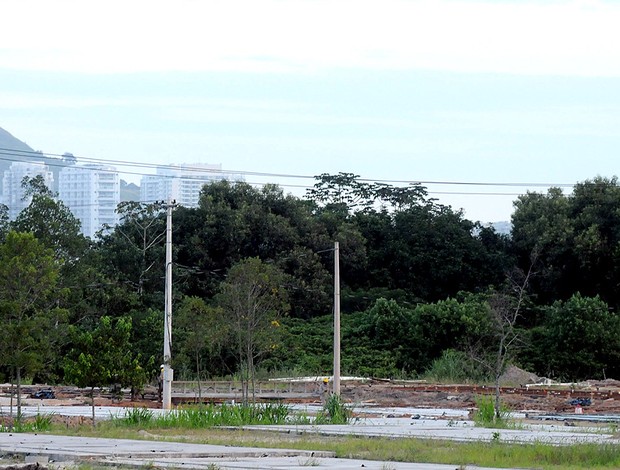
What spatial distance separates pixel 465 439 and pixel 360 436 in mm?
2284

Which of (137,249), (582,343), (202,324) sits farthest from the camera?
(137,249)

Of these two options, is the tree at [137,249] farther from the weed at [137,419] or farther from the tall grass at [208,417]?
the weed at [137,419]

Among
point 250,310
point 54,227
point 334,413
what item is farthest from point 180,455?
point 54,227

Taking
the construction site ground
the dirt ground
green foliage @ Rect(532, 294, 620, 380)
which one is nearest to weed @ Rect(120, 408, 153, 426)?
the construction site ground

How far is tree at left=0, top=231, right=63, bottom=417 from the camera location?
29.4 m

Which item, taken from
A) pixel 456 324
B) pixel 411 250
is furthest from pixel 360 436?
pixel 411 250

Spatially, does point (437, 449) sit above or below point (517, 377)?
above

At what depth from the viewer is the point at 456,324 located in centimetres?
5622

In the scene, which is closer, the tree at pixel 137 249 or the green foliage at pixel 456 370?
the green foliage at pixel 456 370

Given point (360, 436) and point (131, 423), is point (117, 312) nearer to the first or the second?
point (131, 423)

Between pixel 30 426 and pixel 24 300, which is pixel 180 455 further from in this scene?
pixel 24 300

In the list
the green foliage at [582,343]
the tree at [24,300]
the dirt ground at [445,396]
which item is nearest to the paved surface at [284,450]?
the tree at [24,300]

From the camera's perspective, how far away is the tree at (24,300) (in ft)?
96.6

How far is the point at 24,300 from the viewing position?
3012cm
